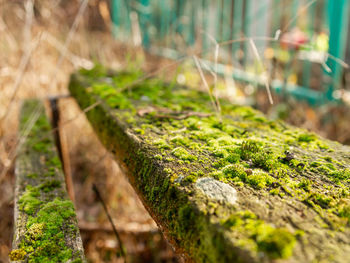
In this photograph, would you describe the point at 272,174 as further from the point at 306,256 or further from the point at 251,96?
the point at 251,96

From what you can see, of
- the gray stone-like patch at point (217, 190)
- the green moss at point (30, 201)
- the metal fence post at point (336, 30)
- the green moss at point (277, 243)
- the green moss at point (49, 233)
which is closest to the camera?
the green moss at point (277, 243)

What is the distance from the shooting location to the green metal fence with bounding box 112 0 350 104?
325 cm

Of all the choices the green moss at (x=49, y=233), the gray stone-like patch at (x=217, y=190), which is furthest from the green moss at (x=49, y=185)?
the gray stone-like patch at (x=217, y=190)

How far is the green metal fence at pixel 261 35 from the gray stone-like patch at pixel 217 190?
6.86ft

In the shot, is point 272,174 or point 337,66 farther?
point 337,66

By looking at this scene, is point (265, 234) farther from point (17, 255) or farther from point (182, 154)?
point (17, 255)

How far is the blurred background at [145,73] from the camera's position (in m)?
2.19

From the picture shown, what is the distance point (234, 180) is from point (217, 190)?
0.29ft

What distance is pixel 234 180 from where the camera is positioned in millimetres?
900

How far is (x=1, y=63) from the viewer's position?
3.60 m

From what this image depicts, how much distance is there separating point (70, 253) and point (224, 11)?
4.53 meters

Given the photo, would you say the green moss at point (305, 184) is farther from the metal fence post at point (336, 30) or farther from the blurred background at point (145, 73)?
the metal fence post at point (336, 30)

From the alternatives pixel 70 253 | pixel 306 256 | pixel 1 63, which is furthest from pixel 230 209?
pixel 1 63

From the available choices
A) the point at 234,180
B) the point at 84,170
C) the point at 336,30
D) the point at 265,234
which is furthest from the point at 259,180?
the point at 336,30
